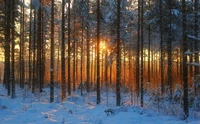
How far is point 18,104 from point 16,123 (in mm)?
5159

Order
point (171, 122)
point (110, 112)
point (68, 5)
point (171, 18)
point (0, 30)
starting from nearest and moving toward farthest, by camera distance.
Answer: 1. point (171, 122)
2. point (110, 112)
3. point (171, 18)
4. point (68, 5)
5. point (0, 30)

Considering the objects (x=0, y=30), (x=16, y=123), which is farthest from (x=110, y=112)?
(x=0, y=30)

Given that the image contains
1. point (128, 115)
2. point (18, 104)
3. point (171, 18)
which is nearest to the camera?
point (128, 115)

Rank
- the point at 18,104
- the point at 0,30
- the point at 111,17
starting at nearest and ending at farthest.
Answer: the point at 18,104 → the point at 111,17 → the point at 0,30

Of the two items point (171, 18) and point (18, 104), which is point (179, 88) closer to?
point (171, 18)

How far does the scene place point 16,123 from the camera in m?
9.87

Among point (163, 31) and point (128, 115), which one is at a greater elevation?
point (163, 31)

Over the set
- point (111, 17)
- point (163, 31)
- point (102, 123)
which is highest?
point (111, 17)

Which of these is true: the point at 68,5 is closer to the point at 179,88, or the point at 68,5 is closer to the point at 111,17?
the point at 111,17

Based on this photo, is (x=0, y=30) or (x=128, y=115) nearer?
(x=128, y=115)

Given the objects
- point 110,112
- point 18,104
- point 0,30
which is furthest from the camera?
point 0,30

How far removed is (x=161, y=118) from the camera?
10438 mm

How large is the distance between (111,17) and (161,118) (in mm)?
12996

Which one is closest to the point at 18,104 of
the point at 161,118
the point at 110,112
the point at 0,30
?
the point at 110,112
